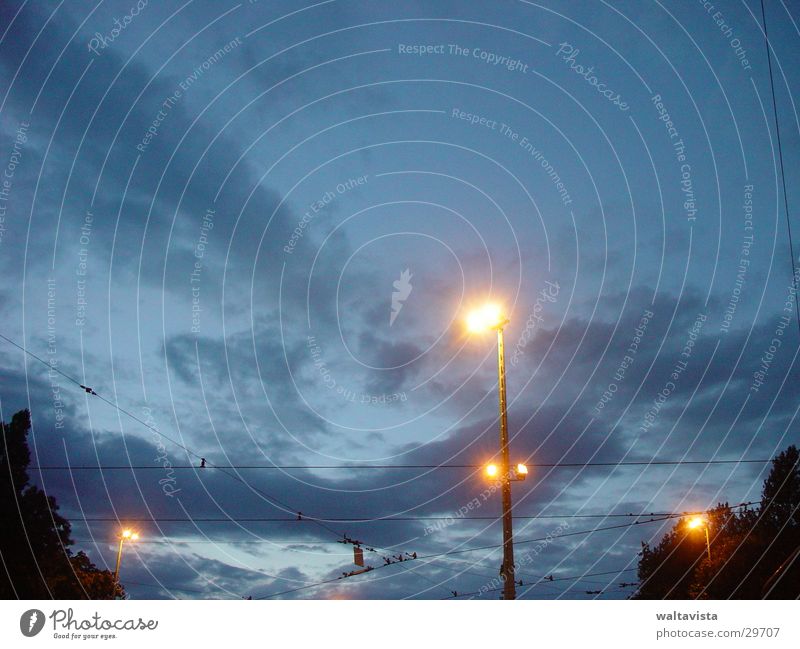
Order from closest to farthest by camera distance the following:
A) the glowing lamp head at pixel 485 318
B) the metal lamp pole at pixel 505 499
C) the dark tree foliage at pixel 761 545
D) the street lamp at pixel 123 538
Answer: the metal lamp pole at pixel 505 499
the glowing lamp head at pixel 485 318
the street lamp at pixel 123 538
the dark tree foliage at pixel 761 545

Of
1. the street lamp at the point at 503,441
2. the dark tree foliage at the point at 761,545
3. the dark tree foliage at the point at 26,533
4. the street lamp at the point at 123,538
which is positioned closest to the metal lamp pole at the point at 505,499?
the street lamp at the point at 503,441

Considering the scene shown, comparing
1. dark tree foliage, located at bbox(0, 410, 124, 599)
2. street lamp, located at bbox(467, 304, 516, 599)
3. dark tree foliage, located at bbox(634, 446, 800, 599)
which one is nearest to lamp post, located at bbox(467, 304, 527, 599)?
street lamp, located at bbox(467, 304, 516, 599)

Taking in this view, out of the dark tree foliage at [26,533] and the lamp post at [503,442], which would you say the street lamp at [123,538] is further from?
the lamp post at [503,442]

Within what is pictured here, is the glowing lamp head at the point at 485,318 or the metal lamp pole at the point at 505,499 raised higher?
the glowing lamp head at the point at 485,318

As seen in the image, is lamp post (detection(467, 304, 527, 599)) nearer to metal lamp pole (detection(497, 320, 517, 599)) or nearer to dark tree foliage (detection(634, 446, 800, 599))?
metal lamp pole (detection(497, 320, 517, 599))

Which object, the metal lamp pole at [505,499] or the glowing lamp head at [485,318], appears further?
the glowing lamp head at [485,318]

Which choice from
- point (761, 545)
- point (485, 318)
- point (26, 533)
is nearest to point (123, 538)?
point (26, 533)

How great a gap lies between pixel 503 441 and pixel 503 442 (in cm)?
3

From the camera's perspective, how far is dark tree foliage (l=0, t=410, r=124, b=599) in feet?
89.1

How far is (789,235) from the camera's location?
12.1m

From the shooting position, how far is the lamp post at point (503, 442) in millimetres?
Answer: 13094

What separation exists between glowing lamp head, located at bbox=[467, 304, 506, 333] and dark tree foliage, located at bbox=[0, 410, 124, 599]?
21.3 meters

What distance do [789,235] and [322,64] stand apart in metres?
12.8
